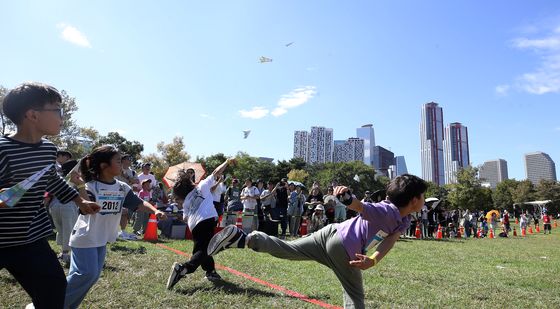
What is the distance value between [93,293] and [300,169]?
77357 millimetres

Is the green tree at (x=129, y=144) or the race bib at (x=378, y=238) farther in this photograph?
the green tree at (x=129, y=144)

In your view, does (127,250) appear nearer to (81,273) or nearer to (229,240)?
(229,240)

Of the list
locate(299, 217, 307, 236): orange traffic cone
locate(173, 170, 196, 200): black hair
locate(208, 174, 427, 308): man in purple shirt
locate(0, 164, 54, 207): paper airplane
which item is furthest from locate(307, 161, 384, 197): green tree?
locate(0, 164, 54, 207): paper airplane

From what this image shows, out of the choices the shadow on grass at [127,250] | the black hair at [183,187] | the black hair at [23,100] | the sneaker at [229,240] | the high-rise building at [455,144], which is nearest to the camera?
the black hair at [23,100]

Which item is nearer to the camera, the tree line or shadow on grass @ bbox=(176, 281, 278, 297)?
shadow on grass @ bbox=(176, 281, 278, 297)

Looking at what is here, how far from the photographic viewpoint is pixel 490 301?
5398 mm

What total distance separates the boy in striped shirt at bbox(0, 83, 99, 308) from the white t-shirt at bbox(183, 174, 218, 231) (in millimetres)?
2884

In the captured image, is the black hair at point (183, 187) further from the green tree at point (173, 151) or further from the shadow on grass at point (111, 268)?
the green tree at point (173, 151)

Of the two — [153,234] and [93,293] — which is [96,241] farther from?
[153,234]

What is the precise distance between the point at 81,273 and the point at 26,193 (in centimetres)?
118

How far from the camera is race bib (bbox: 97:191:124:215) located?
→ 154 inches

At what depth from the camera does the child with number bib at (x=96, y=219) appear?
3471 mm

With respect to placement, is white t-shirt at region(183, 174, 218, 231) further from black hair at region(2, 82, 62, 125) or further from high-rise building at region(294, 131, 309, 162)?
high-rise building at region(294, 131, 309, 162)

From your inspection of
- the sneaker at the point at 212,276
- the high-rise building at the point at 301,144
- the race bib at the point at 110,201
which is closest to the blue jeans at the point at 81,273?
the race bib at the point at 110,201
